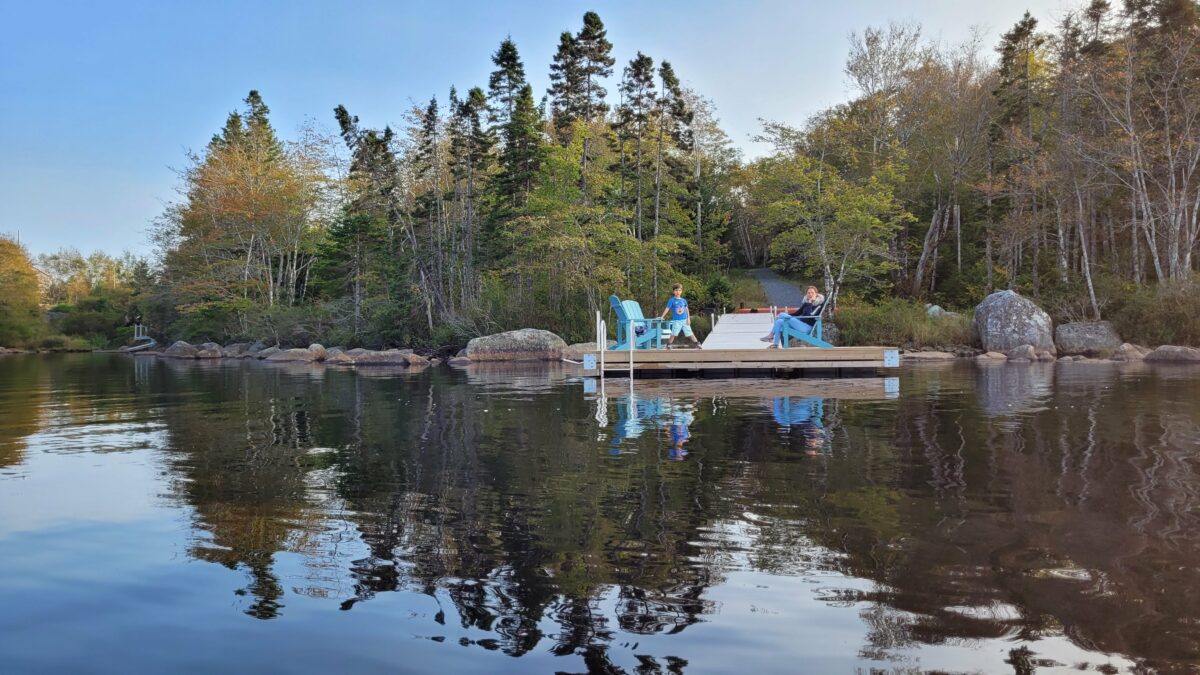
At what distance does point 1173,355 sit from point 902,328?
279 inches

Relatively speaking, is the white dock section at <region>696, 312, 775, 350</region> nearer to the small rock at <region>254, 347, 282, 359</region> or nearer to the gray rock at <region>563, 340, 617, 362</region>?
the gray rock at <region>563, 340, 617, 362</region>

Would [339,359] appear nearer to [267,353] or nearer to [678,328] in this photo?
[267,353]

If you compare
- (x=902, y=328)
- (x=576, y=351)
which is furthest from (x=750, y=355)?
(x=902, y=328)

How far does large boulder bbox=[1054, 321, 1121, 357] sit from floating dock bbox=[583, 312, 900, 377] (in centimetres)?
995

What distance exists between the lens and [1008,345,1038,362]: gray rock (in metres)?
21.8

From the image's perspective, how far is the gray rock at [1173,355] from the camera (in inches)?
760

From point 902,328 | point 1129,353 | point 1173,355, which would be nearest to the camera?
point 1173,355

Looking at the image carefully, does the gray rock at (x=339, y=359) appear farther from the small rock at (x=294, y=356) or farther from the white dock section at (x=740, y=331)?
the white dock section at (x=740, y=331)

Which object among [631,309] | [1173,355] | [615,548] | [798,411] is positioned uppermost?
[631,309]

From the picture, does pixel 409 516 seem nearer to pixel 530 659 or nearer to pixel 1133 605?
pixel 530 659

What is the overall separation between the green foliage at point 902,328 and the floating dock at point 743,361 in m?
8.55

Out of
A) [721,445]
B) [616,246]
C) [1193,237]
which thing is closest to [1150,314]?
[1193,237]

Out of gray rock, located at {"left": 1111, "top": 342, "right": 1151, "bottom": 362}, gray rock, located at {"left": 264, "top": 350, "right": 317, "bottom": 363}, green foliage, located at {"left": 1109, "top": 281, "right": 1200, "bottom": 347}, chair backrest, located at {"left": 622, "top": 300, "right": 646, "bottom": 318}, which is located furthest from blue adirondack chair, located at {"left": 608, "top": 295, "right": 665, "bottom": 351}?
gray rock, located at {"left": 264, "top": 350, "right": 317, "bottom": 363}

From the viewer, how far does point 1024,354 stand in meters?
21.9
